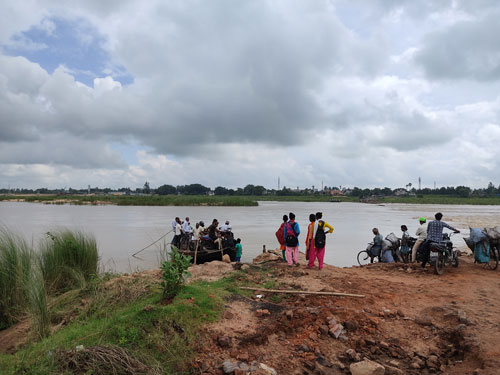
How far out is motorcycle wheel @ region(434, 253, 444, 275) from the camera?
792 cm

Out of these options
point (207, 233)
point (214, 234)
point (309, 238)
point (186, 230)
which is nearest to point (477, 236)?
point (309, 238)

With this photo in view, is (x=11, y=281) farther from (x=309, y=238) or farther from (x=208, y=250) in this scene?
(x=208, y=250)

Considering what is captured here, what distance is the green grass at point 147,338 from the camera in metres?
3.81

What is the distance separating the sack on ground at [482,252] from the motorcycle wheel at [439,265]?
39.9 inches

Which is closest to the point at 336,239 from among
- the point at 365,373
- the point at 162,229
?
the point at 162,229

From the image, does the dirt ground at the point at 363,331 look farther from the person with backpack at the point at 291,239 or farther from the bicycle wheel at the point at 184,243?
the bicycle wheel at the point at 184,243

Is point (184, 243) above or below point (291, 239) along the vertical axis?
below

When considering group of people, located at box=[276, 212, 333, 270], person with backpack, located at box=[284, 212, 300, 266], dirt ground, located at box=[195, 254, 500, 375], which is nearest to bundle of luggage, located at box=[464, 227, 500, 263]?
dirt ground, located at box=[195, 254, 500, 375]

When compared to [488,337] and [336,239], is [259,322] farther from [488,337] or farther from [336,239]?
[336,239]

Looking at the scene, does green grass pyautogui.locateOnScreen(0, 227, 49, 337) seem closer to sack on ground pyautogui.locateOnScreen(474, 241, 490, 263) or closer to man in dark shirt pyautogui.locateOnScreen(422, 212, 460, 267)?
man in dark shirt pyautogui.locateOnScreen(422, 212, 460, 267)

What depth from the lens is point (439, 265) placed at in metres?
8.07


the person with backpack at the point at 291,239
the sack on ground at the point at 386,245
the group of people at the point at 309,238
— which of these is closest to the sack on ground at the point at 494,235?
the sack on ground at the point at 386,245

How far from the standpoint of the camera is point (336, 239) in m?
21.6

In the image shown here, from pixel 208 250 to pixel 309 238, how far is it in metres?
5.41
